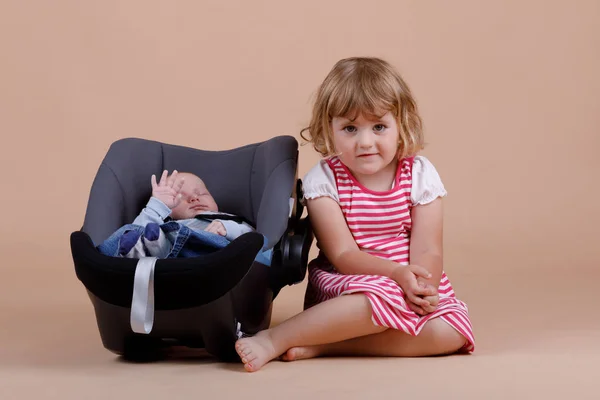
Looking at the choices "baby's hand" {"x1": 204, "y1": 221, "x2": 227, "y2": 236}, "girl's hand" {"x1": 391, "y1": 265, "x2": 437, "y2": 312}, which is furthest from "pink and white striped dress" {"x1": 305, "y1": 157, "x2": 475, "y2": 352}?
"baby's hand" {"x1": 204, "y1": 221, "x2": 227, "y2": 236}

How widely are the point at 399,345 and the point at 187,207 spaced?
2.72 ft

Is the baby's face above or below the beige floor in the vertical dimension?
above

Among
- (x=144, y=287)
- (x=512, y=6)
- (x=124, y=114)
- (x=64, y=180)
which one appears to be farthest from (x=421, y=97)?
(x=144, y=287)

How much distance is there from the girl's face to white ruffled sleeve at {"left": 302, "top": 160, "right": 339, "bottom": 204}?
0.35ft

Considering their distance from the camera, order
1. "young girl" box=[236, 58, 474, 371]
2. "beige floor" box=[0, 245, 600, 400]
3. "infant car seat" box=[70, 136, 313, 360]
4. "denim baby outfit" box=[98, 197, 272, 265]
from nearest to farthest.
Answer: "beige floor" box=[0, 245, 600, 400] → "infant car seat" box=[70, 136, 313, 360] → "denim baby outfit" box=[98, 197, 272, 265] → "young girl" box=[236, 58, 474, 371]

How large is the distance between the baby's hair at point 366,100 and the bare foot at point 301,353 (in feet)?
2.15

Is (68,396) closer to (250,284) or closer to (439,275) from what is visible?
(250,284)

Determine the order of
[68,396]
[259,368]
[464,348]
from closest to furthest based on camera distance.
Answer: [68,396] < [259,368] < [464,348]

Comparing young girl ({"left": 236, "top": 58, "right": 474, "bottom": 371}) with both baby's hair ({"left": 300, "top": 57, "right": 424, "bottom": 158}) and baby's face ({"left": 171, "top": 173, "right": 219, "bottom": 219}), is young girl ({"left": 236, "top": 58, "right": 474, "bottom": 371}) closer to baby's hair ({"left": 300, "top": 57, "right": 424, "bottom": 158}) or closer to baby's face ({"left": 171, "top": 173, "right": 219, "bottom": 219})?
baby's hair ({"left": 300, "top": 57, "right": 424, "bottom": 158})

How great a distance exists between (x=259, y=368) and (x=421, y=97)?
2.25 metres

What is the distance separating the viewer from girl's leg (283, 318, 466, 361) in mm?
3119

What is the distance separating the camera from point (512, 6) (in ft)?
16.3

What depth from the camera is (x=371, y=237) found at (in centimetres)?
338

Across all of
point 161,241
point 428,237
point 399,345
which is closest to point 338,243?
point 428,237
